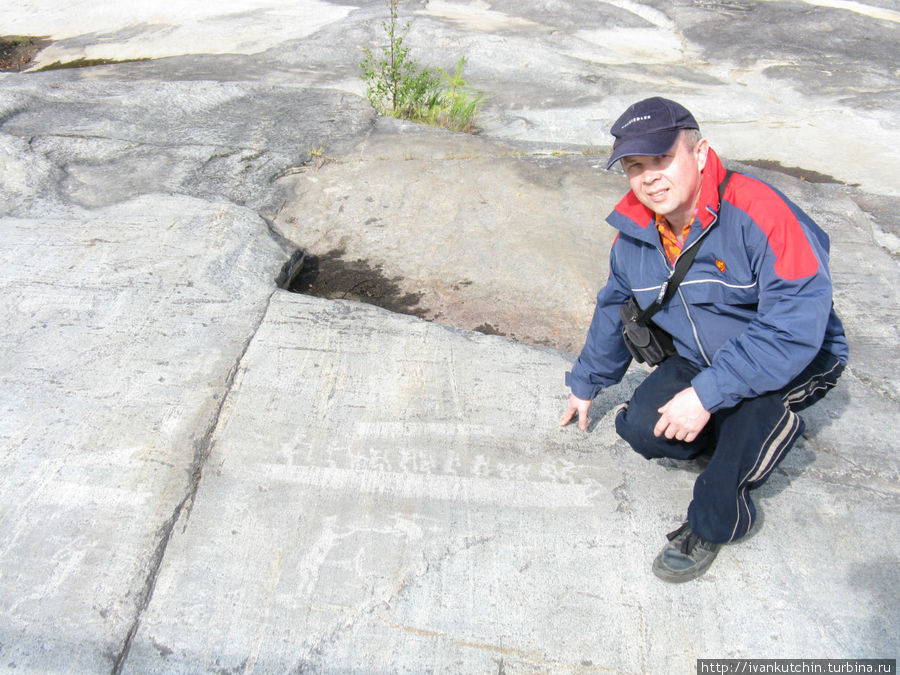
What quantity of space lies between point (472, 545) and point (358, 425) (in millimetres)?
588

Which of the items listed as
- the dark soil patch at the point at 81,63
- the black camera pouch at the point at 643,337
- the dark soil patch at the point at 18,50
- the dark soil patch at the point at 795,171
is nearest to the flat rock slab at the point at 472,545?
the black camera pouch at the point at 643,337

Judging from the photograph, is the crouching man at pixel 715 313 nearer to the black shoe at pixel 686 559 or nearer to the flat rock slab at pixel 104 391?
the black shoe at pixel 686 559

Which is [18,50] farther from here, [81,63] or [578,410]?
[578,410]

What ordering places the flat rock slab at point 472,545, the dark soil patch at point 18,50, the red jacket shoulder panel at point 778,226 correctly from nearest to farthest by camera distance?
1. the red jacket shoulder panel at point 778,226
2. the flat rock slab at point 472,545
3. the dark soil patch at point 18,50

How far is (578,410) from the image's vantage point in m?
2.28

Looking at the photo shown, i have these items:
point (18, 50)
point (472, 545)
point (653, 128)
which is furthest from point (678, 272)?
point (18, 50)

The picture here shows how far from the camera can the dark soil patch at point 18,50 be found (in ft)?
26.3

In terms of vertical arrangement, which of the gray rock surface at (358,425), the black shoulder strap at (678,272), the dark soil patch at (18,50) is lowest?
the dark soil patch at (18,50)

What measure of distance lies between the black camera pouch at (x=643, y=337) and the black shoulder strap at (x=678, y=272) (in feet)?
0.19

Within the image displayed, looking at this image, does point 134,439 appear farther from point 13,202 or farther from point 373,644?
point 13,202

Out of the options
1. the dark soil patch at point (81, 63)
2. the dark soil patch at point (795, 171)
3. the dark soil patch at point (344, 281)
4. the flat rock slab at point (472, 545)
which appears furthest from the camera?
the dark soil patch at point (81, 63)

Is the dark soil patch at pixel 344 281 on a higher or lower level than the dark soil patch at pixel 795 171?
lower

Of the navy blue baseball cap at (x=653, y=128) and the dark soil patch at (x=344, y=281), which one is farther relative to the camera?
the dark soil patch at (x=344, y=281)

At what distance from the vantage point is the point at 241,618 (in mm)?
1845
